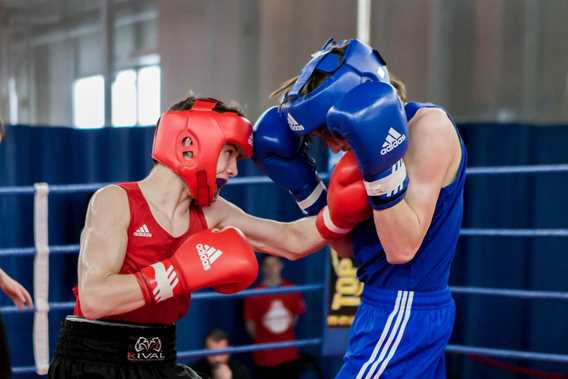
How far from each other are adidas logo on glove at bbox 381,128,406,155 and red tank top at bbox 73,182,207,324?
1.92ft

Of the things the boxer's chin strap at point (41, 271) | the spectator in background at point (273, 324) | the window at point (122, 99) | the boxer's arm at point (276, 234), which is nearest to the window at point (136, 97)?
the window at point (122, 99)

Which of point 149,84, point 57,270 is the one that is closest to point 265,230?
point 57,270

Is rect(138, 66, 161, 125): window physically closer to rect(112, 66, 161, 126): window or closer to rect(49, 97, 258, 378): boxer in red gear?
rect(112, 66, 161, 126): window

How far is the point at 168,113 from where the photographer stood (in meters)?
1.81

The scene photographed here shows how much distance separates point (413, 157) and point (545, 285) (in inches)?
104

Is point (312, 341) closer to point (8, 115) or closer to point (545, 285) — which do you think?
point (545, 285)

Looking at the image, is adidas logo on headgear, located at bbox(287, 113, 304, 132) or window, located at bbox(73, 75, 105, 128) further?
window, located at bbox(73, 75, 105, 128)

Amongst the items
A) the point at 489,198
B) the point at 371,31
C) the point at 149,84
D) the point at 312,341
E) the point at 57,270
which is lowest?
the point at 312,341

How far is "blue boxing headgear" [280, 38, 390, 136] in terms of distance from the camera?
62.4 inches

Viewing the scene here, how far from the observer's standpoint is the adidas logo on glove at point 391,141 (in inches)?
59.1

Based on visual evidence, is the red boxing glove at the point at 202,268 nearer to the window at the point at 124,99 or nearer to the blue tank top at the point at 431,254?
the blue tank top at the point at 431,254

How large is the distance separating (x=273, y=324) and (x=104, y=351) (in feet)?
6.54

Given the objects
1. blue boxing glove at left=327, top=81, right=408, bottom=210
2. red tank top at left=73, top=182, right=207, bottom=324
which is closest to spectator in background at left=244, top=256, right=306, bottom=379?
red tank top at left=73, top=182, right=207, bottom=324

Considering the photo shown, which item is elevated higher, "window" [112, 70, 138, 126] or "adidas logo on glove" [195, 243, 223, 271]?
"window" [112, 70, 138, 126]
